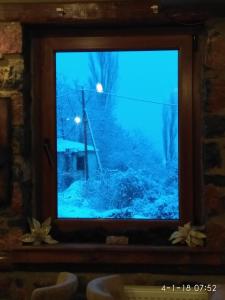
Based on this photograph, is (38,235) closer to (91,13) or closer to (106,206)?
(106,206)

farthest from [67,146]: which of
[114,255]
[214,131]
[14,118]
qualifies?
[214,131]

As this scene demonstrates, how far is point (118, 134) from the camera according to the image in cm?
286

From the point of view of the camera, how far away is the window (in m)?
2.83

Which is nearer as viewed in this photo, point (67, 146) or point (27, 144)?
point (27, 144)

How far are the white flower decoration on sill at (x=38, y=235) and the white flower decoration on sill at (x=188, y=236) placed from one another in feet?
2.12

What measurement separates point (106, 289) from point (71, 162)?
0.82 meters

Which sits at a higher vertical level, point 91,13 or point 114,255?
point 91,13

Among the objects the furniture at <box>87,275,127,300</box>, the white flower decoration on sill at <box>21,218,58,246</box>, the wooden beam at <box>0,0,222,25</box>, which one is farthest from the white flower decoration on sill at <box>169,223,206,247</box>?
the wooden beam at <box>0,0,222,25</box>

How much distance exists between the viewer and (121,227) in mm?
2850

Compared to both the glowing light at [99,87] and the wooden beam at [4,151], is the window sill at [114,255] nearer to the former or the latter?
the wooden beam at [4,151]

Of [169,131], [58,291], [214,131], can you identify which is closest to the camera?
[58,291]

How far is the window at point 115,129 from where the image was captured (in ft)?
9.27

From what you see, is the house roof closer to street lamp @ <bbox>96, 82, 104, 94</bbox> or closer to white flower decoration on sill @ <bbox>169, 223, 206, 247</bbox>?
street lamp @ <bbox>96, 82, 104, 94</bbox>

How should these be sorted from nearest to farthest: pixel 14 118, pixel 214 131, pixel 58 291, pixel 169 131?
1. pixel 58 291
2. pixel 214 131
3. pixel 14 118
4. pixel 169 131
